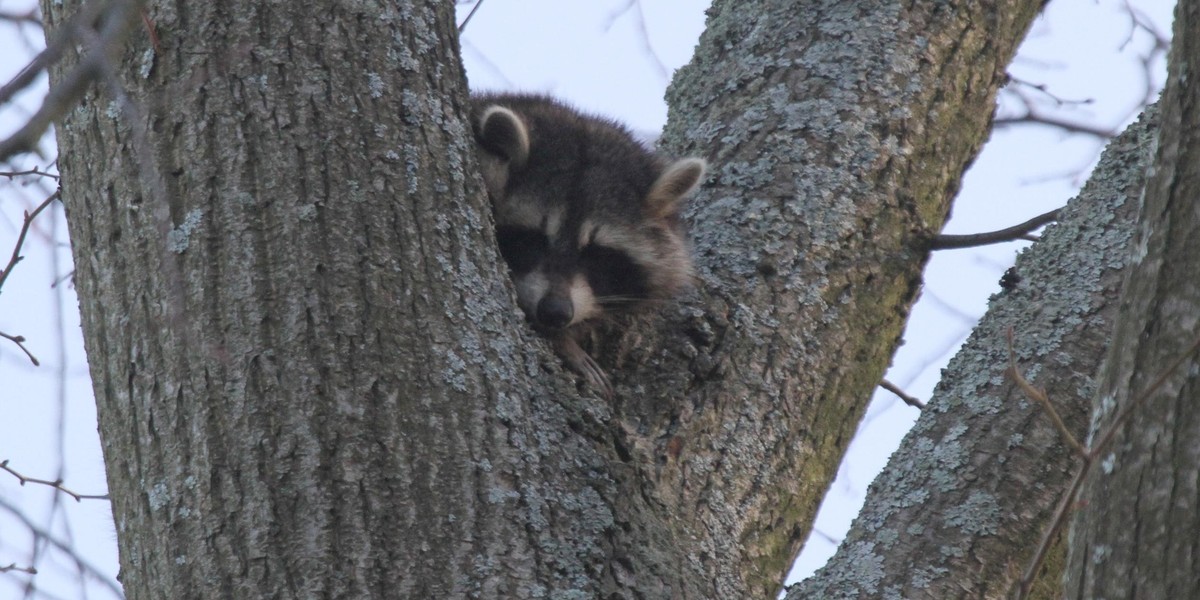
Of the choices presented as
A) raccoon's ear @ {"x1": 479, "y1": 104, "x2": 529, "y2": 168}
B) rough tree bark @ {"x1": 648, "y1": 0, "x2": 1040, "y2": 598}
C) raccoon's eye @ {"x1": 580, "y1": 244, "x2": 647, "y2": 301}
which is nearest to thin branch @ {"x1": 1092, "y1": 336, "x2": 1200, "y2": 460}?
rough tree bark @ {"x1": 648, "y1": 0, "x2": 1040, "y2": 598}

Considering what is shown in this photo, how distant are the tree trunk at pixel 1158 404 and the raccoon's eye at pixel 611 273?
183 cm

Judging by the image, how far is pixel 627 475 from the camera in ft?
6.61

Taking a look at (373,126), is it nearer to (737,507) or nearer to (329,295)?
(329,295)

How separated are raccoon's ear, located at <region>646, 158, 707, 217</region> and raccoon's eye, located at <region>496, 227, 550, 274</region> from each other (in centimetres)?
36

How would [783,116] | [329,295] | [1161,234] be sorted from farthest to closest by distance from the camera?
[783,116] → [329,295] → [1161,234]

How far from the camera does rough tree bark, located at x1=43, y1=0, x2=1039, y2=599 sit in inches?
69.9

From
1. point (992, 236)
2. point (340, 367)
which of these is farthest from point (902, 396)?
point (340, 367)

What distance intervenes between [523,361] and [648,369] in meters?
0.51

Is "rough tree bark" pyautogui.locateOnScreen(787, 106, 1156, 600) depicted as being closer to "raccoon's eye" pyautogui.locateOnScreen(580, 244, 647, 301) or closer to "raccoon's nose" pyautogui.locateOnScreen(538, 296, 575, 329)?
"raccoon's nose" pyautogui.locateOnScreen(538, 296, 575, 329)

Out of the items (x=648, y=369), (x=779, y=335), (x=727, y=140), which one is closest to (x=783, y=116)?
(x=727, y=140)

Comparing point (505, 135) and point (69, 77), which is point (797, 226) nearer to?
point (505, 135)

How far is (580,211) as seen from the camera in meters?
3.41

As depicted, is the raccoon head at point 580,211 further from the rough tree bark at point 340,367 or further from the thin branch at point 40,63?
the thin branch at point 40,63

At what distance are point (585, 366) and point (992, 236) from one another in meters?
1.22
